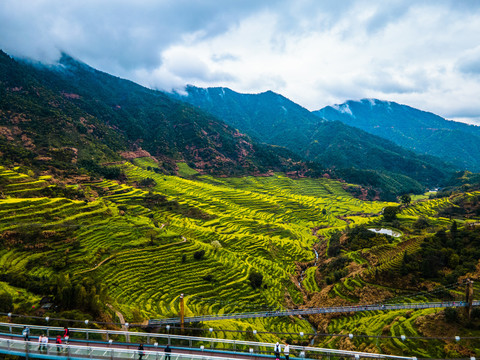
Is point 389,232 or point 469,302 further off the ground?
point 389,232

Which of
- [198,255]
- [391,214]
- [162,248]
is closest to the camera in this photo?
[198,255]

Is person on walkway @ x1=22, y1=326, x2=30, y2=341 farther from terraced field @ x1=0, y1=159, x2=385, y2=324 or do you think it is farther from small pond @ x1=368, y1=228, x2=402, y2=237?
small pond @ x1=368, y1=228, x2=402, y2=237

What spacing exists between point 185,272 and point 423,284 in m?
45.8

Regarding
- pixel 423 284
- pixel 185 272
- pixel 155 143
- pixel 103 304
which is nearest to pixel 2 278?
pixel 103 304

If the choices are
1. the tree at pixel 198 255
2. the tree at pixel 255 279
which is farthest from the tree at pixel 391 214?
the tree at pixel 198 255

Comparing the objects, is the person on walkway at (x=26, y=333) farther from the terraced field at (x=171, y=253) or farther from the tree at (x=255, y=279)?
the tree at (x=255, y=279)

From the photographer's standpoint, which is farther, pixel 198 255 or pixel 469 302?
pixel 198 255

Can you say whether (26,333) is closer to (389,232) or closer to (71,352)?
(71,352)

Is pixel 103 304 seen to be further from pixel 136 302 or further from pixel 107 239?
pixel 107 239

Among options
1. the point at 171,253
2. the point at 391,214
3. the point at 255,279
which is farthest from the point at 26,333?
the point at 391,214

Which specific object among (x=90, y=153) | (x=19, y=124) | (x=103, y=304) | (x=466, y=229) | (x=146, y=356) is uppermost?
(x=19, y=124)

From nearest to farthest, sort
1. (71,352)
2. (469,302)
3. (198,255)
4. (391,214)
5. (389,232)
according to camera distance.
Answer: (71,352), (469,302), (198,255), (389,232), (391,214)

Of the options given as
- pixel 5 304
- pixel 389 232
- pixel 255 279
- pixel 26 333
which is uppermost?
pixel 389 232

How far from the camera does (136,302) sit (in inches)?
1774
